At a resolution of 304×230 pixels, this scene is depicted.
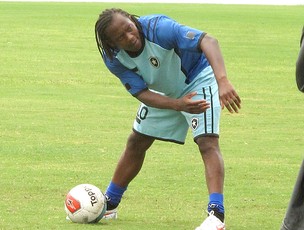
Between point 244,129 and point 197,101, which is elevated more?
point 197,101

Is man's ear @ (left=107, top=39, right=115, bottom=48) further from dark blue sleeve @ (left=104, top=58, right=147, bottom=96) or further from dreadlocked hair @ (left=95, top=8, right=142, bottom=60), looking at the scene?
dark blue sleeve @ (left=104, top=58, right=147, bottom=96)

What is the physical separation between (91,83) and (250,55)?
597 centimetres

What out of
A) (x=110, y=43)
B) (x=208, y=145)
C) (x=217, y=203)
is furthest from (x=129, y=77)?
(x=217, y=203)

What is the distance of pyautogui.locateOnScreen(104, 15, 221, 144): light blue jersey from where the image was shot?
866 centimetres

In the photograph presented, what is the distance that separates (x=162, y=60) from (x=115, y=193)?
4.35 feet

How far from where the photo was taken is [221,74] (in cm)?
815

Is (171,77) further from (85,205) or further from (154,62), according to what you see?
(85,205)

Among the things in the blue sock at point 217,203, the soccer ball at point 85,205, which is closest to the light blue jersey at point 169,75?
the blue sock at point 217,203

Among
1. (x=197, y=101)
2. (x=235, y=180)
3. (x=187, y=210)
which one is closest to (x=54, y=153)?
(x=235, y=180)

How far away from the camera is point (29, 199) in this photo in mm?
9961

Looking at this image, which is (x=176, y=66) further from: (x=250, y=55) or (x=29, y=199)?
(x=250, y=55)

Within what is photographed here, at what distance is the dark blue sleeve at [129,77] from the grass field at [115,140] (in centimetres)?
107

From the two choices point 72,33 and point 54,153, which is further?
point 72,33

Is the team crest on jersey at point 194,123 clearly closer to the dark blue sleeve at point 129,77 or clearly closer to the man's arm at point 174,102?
the man's arm at point 174,102
